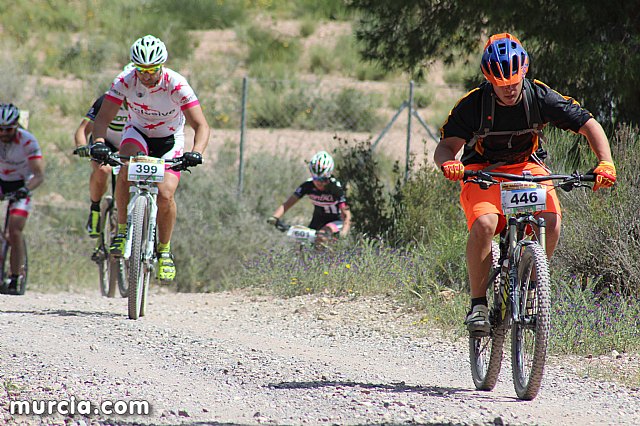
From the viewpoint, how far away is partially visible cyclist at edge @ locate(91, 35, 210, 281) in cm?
769

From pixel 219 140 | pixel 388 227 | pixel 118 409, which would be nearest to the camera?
pixel 118 409

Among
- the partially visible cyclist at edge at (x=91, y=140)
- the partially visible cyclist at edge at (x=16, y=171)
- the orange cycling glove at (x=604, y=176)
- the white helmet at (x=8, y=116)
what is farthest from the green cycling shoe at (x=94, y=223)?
the orange cycling glove at (x=604, y=176)

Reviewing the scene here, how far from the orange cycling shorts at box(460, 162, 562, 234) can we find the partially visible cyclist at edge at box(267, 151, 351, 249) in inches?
212

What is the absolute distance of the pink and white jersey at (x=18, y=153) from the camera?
10.5 metres

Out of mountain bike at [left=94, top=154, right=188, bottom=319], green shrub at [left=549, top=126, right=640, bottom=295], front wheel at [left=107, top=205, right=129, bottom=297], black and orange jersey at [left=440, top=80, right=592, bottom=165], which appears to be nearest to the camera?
black and orange jersey at [left=440, top=80, right=592, bottom=165]

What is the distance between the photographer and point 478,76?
35.4 ft

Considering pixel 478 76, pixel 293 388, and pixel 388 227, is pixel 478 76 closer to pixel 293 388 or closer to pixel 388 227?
pixel 388 227

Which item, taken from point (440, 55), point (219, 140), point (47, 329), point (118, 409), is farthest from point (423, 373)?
point (219, 140)

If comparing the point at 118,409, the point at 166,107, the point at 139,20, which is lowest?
the point at 118,409

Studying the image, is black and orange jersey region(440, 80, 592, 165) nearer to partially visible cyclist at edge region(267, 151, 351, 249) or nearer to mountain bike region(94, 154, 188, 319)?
mountain bike region(94, 154, 188, 319)

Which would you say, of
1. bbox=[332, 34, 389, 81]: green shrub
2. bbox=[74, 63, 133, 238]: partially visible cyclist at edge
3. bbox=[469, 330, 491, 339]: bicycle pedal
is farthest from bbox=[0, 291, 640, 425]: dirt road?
bbox=[332, 34, 389, 81]: green shrub

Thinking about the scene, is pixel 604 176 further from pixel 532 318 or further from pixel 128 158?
pixel 128 158

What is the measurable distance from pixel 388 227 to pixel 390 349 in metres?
4.10

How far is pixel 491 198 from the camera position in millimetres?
5355
